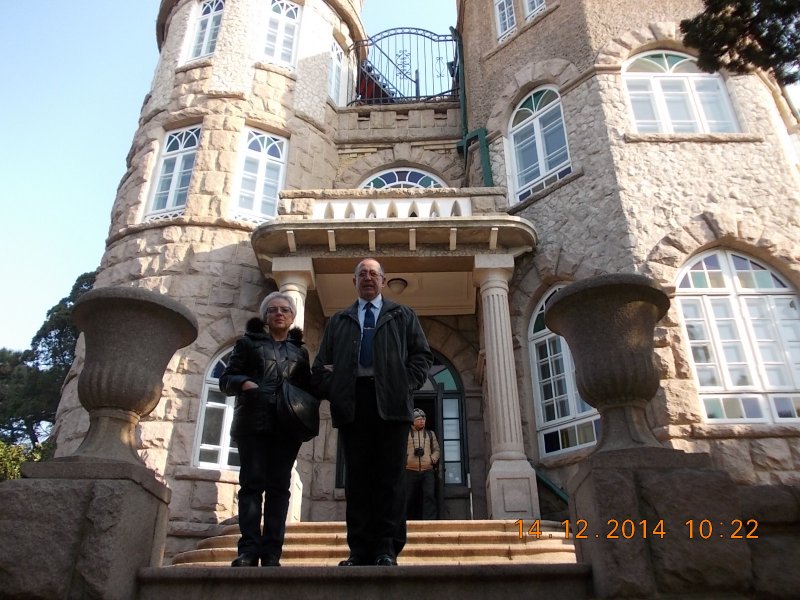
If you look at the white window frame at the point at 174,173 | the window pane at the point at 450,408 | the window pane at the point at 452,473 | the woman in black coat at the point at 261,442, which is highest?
the white window frame at the point at 174,173

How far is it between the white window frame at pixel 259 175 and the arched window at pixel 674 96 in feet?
22.5

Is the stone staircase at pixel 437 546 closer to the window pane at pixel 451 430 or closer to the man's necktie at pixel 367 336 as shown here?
the man's necktie at pixel 367 336

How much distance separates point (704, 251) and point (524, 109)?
5000 mm

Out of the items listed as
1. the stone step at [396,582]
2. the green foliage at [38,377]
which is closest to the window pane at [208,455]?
the stone step at [396,582]

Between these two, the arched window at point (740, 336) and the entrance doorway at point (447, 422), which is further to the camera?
the entrance doorway at point (447, 422)

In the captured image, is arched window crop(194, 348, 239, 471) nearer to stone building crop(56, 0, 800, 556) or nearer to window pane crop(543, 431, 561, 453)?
stone building crop(56, 0, 800, 556)

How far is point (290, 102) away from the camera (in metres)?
13.6

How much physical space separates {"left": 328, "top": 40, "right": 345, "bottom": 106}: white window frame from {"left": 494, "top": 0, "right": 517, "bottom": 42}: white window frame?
4.08m

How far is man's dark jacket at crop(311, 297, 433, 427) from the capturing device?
4.05 meters

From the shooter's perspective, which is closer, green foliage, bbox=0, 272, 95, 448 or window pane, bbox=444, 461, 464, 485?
window pane, bbox=444, 461, 464, 485

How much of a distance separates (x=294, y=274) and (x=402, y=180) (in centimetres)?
527

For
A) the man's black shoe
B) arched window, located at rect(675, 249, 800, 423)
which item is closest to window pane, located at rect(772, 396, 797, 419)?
arched window, located at rect(675, 249, 800, 423)

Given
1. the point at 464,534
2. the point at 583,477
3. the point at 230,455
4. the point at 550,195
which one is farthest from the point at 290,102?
the point at 583,477

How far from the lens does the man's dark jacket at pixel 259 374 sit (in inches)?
165
